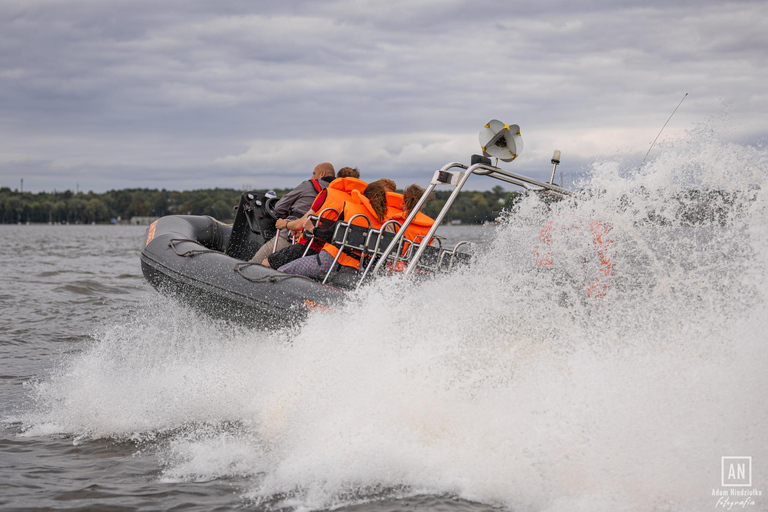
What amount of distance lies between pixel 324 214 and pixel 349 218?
18cm

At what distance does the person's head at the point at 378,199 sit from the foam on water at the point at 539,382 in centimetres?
82

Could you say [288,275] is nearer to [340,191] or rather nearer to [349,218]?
[349,218]

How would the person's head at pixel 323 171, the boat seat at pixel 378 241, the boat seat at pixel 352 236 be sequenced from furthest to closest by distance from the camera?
the person's head at pixel 323 171 → the boat seat at pixel 352 236 → the boat seat at pixel 378 241

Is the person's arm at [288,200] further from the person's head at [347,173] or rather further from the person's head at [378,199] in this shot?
the person's head at [378,199]

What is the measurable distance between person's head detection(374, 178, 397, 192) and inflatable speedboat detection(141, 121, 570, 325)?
0.44 meters

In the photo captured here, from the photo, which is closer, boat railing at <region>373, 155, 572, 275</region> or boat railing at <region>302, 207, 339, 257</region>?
boat railing at <region>373, 155, 572, 275</region>

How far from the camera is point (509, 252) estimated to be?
183 inches

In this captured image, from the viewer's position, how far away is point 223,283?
196 inches

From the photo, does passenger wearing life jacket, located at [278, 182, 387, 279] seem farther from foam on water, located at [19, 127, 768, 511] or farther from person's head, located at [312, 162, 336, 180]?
person's head, located at [312, 162, 336, 180]

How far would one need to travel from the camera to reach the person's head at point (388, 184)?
511cm
